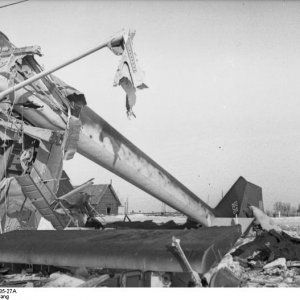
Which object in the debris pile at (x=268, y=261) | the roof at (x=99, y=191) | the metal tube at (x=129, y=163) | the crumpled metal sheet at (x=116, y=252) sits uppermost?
the roof at (x=99, y=191)

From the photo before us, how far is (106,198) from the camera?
56.1m

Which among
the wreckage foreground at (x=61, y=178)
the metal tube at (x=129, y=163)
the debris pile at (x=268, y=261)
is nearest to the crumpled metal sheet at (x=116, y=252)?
the wreckage foreground at (x=61, y=178)

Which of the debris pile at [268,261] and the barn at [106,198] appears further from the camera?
the barn at [106,198]

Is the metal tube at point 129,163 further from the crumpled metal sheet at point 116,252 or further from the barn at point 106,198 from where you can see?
the barn at point 106,198

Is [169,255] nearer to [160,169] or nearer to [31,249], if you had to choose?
[31,249]

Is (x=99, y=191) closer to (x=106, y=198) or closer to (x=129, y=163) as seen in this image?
(x=106, y=198)

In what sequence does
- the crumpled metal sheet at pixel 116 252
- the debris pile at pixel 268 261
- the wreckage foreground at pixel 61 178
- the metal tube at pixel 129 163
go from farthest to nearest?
the metal tube at pixel 129 163 → the debris pile at pixel 268 261 → the wreckage foreground at pixel 61 178 → the crumpled metal sheet at pixel 116 252

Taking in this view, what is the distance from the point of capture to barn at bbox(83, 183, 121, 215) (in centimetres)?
5362

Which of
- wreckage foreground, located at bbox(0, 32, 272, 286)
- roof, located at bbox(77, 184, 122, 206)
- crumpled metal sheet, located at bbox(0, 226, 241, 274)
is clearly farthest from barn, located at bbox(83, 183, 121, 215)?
crumpled metal sheet, located at bbox(0, 226, 241, 274)

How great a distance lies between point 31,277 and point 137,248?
2.37m

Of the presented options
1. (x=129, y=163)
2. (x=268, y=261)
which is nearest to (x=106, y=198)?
(x=129, y=163)

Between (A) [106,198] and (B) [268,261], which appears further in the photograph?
(A) [106,198]

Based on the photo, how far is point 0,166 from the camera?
10938 millimetres

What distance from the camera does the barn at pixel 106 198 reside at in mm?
53625
